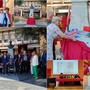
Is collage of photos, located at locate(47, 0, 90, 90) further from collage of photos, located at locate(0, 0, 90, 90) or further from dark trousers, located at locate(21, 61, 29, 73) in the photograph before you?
dark trousers, located at locate(21, 61, 29, 73)

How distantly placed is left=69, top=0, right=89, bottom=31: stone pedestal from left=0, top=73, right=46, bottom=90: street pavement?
1.46ft

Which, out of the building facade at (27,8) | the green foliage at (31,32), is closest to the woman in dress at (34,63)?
the green foliage at (31,32)

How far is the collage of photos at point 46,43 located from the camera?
2127mm

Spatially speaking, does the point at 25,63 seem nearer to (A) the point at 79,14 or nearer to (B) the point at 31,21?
(B) the point at 31,21

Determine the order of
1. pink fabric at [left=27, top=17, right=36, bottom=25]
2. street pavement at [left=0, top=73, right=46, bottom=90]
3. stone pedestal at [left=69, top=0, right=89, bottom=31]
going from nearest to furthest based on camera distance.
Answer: stone pedestal at [left=69, top=0, right=89, bottom=31] < pink fabric at [left=27, top=17, right=36, bottom=25] < street pavement at [left=0, top=73, right=46, bottom=90]

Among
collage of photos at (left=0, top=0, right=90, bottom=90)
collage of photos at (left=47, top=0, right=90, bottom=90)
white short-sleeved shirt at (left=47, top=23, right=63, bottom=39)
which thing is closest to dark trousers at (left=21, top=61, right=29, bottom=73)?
collage of photos at (left=0, top=0, right=90, bottom=90)

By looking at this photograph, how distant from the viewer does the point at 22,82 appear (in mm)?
2320

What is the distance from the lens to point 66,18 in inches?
83.5

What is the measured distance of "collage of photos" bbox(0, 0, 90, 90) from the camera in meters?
2.13

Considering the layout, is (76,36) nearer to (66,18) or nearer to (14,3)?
(66,18)

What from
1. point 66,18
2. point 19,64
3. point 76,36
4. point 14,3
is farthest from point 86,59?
point 14,3

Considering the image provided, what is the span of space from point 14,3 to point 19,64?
0.40 metres

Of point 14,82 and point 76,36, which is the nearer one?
point 76,36

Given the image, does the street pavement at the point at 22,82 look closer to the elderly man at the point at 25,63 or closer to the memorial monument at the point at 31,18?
the elderly man at the point at 25,63
